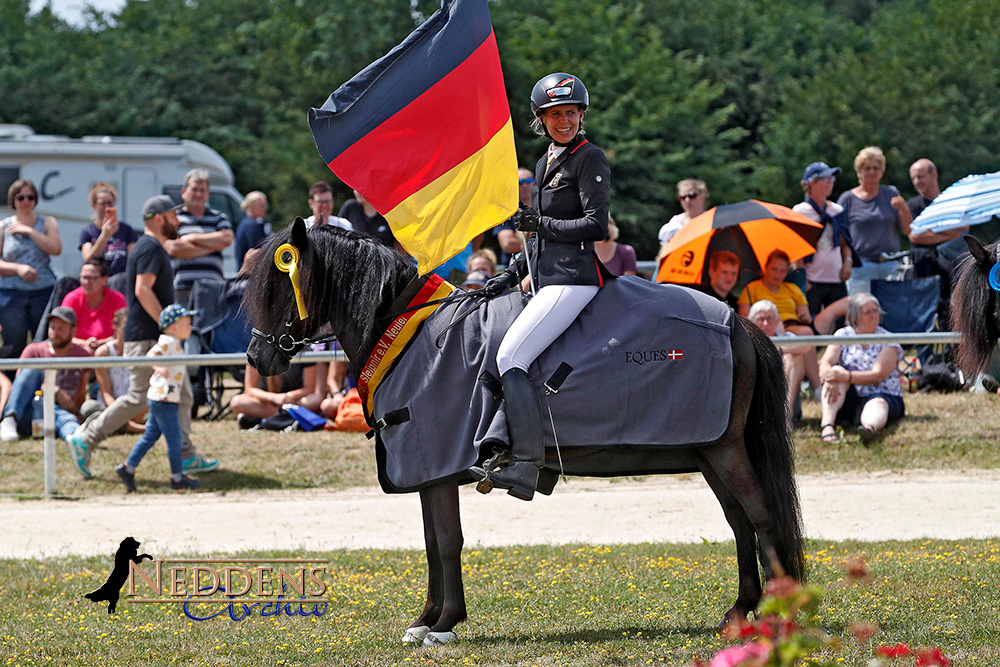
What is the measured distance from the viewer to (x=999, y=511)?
368 inches

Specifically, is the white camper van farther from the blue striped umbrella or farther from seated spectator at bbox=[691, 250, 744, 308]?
the blue striped umbrella

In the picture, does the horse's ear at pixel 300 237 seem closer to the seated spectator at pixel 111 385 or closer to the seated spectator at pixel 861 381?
the seated spectator at pixel 111 385

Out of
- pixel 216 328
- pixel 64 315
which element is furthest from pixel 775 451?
pixel 216 328

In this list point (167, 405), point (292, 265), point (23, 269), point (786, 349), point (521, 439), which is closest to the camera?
point (521, 439)

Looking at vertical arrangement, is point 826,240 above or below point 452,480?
above

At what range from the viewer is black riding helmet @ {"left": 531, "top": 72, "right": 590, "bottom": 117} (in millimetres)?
6211

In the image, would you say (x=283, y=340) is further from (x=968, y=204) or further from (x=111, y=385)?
(x=111, y=385)

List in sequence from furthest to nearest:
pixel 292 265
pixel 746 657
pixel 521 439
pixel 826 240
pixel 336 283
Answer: pixel 826 240
pixel 336 283
pixel 292 265
pixel 521 439
pixel 746 657

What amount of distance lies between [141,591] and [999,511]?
622 cm

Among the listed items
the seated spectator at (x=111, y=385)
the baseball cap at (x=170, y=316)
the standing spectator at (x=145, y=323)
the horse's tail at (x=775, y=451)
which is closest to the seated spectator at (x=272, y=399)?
the seated spectator at (x=111, y=385)

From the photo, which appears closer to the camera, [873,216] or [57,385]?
[57,385]

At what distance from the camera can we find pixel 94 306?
13.4m

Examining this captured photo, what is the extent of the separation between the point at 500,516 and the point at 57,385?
545cm

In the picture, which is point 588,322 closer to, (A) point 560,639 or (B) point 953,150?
(A) point 560,639
